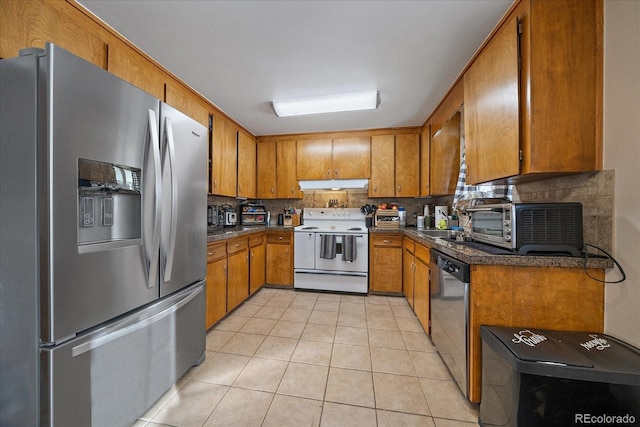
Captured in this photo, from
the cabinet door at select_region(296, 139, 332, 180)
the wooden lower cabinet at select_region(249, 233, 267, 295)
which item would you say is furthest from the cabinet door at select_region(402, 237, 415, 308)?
the wooden lower cabinet at select_region(249, 233, 267, 295)

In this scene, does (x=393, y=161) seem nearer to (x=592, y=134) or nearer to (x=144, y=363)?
(x=592, y=134)

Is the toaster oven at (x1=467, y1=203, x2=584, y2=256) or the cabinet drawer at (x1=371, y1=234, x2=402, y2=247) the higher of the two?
the toaster oven at (x1=467, y1=203, x2=584, y2=256)

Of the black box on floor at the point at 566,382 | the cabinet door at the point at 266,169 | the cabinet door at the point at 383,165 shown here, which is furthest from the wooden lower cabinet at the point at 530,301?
the cabinet door at the point at 266,169

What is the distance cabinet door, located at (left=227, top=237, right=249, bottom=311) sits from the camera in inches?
102

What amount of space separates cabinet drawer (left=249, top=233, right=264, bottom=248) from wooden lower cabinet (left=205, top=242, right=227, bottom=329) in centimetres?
67

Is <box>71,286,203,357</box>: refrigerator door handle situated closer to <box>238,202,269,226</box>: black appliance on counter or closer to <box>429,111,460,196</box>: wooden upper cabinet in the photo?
<box>238,202,269,226</box>: black appliance on counter

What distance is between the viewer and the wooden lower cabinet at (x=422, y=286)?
84.3 inches

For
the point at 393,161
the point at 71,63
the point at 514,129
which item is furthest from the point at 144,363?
the point at 393,161

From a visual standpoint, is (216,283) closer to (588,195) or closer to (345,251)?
(345,251)

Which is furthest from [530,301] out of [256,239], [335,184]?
[256,239]

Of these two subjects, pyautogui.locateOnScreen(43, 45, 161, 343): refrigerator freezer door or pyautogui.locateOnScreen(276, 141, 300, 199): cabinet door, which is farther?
pyautogui.locateOnScreen(276, 141, 300, 199): cabinet door

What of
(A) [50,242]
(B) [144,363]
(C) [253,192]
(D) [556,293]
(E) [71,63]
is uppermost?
(E) [71,63]

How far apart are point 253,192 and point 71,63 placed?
2.93m

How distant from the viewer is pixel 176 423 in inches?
50.8
